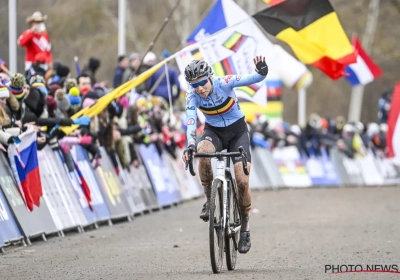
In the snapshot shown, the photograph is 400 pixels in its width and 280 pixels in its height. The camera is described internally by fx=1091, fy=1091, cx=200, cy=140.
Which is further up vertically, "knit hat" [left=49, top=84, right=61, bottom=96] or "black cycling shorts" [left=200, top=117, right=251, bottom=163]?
"knit hat" [left=49, top=84, right=61, bottom=96]

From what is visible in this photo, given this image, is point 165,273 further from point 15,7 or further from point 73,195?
point 15,7

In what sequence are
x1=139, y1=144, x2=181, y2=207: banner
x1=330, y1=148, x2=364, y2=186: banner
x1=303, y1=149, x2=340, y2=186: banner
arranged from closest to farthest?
x1=139, y1=144, x2=181, y2=207: banner < x1=303, y1=149, x2=340, y2=186: banner < x1=330, y1=148, x2=364, y2=186: banner

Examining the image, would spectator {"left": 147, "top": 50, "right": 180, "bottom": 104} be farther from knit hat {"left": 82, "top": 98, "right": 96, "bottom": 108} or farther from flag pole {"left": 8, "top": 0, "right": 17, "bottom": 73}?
flag pole {"left": 8, "top": 0, "right": 17, "bottom": 73}

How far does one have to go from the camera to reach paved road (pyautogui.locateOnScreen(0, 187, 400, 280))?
1057cm

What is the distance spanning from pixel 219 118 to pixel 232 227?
1.12 m

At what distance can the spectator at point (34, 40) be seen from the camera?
Result: 1753 cm

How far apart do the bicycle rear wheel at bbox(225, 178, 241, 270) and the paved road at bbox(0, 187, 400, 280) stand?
16 centimetres

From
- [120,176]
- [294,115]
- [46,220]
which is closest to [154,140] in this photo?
[120,176]

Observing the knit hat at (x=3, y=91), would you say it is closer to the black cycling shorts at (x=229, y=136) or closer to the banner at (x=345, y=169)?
the black cycling shorts at (x=229, y=136)

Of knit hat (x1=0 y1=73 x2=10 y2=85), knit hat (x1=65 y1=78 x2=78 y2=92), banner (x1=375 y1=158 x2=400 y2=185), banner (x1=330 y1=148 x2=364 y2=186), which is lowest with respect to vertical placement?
banner (x1=375 y1=158 x2=400 y2=185)

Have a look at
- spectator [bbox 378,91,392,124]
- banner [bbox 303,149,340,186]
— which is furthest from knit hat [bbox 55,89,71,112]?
spectator [bbox 378,91,392,124]

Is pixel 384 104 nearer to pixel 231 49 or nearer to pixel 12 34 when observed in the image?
pixel 231 49

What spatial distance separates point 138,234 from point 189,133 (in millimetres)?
4872

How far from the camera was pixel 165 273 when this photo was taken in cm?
1049
